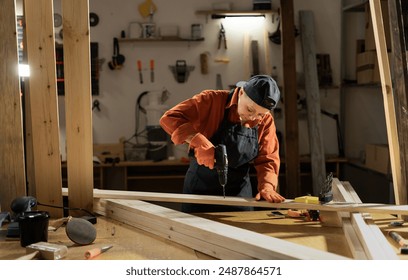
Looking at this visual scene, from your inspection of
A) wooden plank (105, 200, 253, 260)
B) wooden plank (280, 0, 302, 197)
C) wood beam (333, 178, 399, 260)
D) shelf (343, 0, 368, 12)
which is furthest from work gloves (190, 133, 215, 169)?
shelf (343, 0, 368, 12)

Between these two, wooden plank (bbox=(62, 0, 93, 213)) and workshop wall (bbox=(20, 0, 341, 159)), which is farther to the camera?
workshop wall (bbox=(20, 0, 341, 159))

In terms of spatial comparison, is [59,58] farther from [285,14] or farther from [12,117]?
[12,117]

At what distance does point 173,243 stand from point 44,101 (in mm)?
1003

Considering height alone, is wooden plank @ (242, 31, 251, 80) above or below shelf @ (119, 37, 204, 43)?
below

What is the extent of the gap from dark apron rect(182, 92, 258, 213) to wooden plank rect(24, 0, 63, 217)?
80cm

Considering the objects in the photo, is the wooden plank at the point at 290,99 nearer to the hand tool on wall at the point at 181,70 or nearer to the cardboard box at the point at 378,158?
the cardboard box at the point at 378,158

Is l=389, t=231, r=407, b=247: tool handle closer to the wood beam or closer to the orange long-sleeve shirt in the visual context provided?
the wood beam

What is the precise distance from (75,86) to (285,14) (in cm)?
352

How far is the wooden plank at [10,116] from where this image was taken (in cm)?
251

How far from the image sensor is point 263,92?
2564mm

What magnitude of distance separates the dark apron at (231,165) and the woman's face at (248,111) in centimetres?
7

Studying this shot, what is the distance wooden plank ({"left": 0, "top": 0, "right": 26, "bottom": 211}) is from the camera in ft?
8.23

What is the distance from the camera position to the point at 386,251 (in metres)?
1.82
